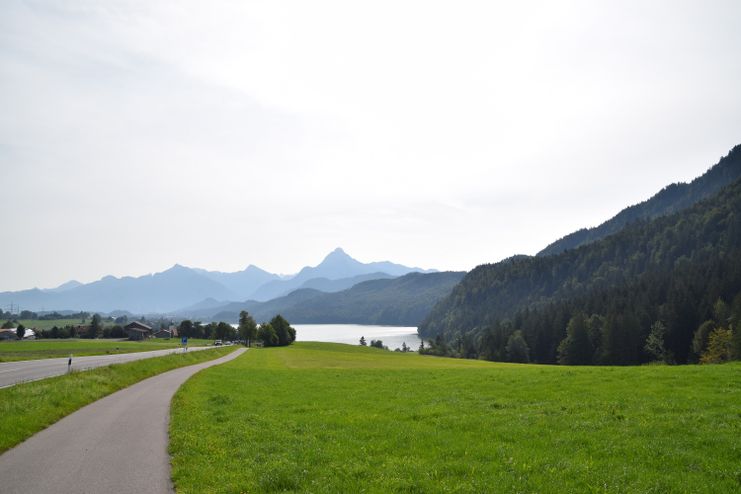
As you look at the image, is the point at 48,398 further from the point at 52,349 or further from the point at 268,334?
the point at 268,334

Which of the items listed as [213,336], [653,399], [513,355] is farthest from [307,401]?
[213,336]

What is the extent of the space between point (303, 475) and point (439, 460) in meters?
3.94

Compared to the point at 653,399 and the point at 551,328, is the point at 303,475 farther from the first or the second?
the point at 551,328

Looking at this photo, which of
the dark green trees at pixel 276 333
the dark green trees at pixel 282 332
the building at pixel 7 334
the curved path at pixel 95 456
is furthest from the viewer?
the building at pixel 7 334

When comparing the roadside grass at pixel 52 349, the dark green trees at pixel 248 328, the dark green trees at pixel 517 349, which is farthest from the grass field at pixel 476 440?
the dark green trees at pixel 248 328

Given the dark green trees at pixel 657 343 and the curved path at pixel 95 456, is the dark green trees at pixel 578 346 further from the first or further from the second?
the curved path at pixel 95 456

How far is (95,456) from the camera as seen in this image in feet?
50.6

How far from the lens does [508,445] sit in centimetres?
1455

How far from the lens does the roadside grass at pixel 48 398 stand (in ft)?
62.6

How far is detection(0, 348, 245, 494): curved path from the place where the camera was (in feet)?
41.4

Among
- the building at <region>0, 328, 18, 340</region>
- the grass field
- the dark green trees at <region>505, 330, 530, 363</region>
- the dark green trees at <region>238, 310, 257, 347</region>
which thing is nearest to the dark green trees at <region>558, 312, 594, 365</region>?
the dark green trees at <region>505, 330, 530, 363</region>

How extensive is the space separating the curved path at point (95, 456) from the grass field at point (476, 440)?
0.91m

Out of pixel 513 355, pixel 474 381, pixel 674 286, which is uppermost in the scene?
pixel 674 286

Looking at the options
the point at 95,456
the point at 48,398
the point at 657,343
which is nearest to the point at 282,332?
the point at 657,343
